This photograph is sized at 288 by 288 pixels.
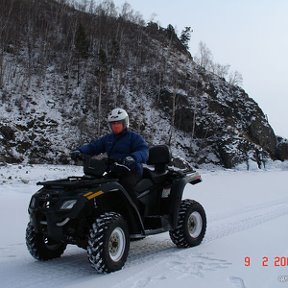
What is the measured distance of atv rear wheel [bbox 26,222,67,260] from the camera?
548 cm

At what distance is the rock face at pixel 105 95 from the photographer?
33.5 m

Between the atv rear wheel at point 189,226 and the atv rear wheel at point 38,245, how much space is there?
183cm

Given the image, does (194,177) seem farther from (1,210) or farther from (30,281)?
(1,210)

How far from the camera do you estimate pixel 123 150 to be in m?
5.92

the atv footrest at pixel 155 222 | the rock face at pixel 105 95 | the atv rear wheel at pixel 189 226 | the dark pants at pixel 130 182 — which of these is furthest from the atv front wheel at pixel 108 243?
the rock face at pixel 105 95

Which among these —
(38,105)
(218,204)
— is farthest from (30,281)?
(38,105)

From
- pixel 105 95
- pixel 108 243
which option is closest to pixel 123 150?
pixel 108 243

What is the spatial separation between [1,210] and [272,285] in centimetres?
696

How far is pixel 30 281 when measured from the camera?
4.68 m

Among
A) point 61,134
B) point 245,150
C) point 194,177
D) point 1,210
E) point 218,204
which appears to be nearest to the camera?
point 194,177

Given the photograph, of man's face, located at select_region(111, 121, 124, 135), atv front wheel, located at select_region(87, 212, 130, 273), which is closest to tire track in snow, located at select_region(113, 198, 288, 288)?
atv front wheel, located at select_region(87, 212, 130, 273)

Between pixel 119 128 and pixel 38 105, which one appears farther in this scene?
pixel 38 105

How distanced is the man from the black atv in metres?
0.22
